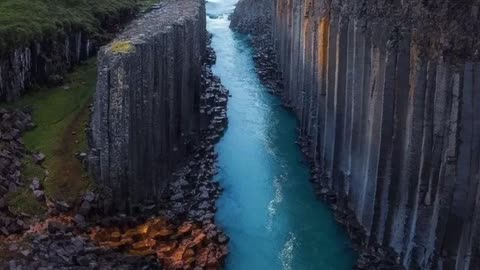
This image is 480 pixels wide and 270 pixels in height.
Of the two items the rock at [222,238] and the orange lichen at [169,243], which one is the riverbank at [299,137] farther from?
the orange lichen at [169,243]

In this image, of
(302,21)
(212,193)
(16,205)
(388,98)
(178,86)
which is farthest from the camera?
(302,21)

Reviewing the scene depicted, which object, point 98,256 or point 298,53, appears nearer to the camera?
point 98,256

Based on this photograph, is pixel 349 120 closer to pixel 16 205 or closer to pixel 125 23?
pixel 16 205

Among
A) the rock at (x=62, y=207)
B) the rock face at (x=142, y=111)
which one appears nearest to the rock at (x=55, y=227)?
the rock at (x=62, y=207)

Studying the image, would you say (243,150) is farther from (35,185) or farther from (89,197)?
(35,185)

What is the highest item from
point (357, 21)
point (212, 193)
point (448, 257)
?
point (357, 21)

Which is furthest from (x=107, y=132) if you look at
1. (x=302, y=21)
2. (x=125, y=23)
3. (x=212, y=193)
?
(x=125, y=23)

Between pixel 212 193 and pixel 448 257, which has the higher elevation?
pixel 448 257

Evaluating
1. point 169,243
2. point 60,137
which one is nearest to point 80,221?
point 169,243
